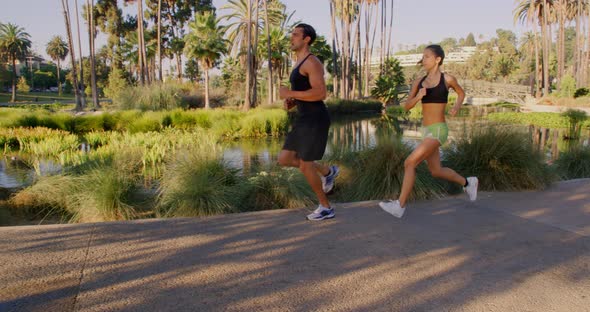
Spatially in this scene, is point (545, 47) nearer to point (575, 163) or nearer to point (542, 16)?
point (542, 16)

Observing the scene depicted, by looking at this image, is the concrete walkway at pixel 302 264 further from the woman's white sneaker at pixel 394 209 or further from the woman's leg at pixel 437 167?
the woman's leg at pixel 437 167

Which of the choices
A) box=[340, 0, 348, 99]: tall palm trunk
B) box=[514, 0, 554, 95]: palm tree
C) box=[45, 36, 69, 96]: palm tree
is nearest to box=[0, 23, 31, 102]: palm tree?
box=[45, 36, 69, 96]: palm tree

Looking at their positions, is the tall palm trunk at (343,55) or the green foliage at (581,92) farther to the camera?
the tall palm trunk at (343,55)

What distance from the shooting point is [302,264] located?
11.4 feet

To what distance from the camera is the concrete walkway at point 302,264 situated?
2.85 m

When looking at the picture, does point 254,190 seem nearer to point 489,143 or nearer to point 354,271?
point 354,271

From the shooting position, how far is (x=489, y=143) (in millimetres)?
6820

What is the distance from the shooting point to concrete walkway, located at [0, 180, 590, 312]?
2852mm

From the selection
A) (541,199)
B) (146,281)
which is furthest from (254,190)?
(541,199)

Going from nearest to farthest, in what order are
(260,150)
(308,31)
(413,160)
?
(308,31)
(413,160)
(260,150)

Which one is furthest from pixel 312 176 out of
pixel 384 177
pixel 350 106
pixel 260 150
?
pixel 350 106

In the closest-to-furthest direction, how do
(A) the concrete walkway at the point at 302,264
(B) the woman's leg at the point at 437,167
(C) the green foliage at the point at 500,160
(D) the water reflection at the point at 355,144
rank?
(A) the concrete walkway at the point at 302,264, (B) the woman's leg at the point at 437,167, (C) the green foliage at the point at 500,160, (D) the water reflection at the point at 355,144

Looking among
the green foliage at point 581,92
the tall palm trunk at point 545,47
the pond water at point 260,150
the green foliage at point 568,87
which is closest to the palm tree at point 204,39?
the pond water at point 260,150

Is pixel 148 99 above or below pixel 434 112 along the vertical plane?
above
